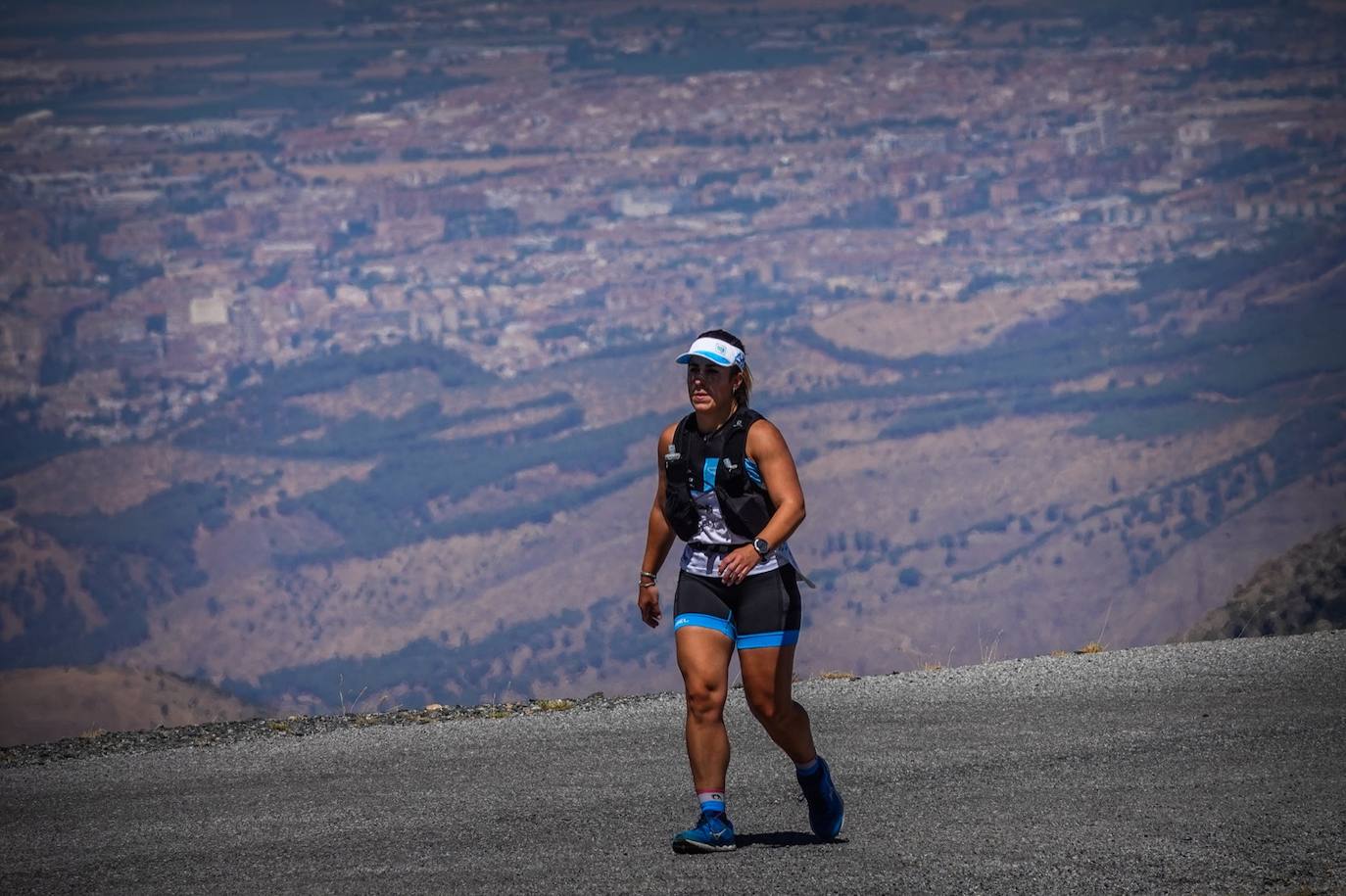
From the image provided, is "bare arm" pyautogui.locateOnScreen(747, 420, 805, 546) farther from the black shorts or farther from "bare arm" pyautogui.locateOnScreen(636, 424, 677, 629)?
"bare arm" pyautogui.locateOnScreen(636, 424, 677, 629)

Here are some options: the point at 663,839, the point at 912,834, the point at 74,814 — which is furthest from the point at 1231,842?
the point at 74,814

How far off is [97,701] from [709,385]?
138245 millimetres

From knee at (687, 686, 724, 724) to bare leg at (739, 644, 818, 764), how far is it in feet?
0.44

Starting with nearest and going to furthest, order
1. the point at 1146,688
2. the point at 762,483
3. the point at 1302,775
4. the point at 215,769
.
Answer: the point at 762,483 → the point at 1302,775 → the point at 215,769 → the point at 1146,688

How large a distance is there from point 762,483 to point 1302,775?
345 centimetres

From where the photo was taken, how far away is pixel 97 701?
139 metres

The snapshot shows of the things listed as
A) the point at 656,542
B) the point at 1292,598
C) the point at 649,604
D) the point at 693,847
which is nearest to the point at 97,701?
the point at 1292,598

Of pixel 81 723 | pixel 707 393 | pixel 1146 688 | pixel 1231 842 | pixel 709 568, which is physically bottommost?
pixel 81 723

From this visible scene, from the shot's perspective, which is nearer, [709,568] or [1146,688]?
[709,568]

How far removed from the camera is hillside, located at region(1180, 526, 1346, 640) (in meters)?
31.4

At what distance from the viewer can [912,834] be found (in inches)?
348

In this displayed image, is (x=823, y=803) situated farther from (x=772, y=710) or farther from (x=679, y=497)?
(x=679, y=497)

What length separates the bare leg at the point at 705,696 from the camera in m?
8.38

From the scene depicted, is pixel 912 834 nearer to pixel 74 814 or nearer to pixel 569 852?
pixel 569 852
